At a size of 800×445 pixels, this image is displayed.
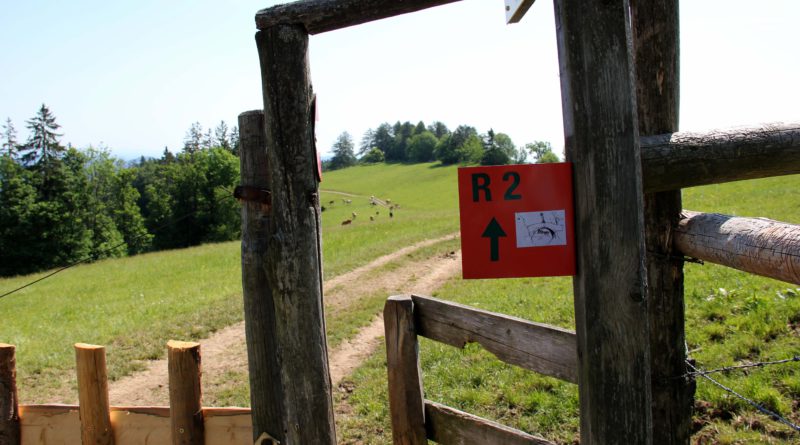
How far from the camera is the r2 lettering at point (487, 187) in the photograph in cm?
196

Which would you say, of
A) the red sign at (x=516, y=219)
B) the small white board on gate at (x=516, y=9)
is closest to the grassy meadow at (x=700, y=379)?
the red sign at (x=516, y=219)

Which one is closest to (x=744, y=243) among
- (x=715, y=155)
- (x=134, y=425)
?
(x=715, y=155)

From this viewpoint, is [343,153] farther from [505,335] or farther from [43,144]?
[505,335]

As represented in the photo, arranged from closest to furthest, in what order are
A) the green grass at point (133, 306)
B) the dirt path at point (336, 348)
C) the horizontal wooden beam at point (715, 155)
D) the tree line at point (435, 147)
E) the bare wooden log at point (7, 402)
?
1. the horizontal wooden beam at point (715, 155)
2. the bare wooden log at point (7, 402)
3. the dirt path at point (336, 348)
4. the green grass at point (133, 306)
5. the tree line at point (435, 147)

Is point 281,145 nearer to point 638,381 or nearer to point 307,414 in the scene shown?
point 307,414

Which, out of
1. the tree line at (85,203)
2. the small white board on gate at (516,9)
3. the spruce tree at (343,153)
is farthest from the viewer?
the spruce tree at (343,153)

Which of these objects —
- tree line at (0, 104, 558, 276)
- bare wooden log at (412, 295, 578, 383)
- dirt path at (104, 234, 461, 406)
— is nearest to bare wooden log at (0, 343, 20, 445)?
bare wooden log at (412, 295, 578, 383)

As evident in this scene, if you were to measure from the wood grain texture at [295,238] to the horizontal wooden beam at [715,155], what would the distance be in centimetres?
140

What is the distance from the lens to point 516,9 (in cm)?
241

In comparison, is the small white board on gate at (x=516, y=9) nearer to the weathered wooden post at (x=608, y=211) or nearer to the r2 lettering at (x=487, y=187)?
the weathered wooden post at (x=608, y=211)

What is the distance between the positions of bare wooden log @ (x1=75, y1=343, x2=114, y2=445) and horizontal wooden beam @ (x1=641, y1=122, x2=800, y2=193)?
337 cm

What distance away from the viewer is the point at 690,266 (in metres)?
9.05

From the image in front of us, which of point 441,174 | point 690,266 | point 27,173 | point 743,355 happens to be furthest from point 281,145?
point 441,174

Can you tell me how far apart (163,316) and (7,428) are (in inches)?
302
